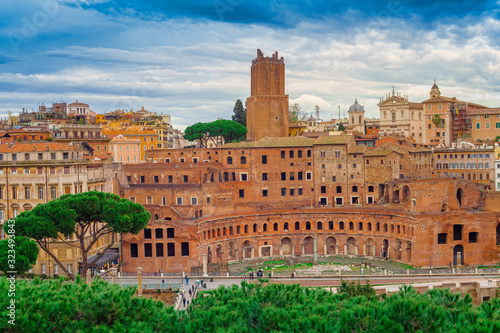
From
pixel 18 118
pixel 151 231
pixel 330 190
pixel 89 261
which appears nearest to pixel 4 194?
pixel 89 261

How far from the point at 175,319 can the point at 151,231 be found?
33.9 meters

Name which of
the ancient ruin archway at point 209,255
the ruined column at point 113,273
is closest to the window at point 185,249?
the ancient ruin archway at point 209,255

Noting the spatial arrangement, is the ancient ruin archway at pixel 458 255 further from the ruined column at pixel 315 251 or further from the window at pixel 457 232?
the ruined column at pixel 315 251

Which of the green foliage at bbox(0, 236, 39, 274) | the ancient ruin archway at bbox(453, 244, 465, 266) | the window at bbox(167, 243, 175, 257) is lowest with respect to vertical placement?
the ancient ruin archway at bbox(453, 244, 465, 266)

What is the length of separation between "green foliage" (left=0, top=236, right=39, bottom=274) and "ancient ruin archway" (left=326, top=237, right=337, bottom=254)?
34780 mm

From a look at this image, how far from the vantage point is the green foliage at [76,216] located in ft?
160

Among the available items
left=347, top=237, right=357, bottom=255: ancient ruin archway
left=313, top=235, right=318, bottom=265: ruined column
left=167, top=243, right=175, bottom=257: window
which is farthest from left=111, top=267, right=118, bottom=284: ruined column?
left=347, top=237, right=357, bottom=255: ancient ruin archway

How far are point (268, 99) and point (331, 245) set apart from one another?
23.8 metres

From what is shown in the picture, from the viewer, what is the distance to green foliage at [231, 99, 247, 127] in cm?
10794

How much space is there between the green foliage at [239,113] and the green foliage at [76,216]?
179 feet

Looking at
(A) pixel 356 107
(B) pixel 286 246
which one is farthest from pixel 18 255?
(A) pixel 356 107

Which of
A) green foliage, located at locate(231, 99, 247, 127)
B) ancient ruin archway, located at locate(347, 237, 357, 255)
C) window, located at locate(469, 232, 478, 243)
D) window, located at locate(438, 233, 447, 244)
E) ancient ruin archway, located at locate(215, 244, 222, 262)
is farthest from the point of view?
green foliage, located at locate(231, 99, 247, 127)

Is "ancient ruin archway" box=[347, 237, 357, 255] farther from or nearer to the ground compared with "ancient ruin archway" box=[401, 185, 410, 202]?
nearer to the ground

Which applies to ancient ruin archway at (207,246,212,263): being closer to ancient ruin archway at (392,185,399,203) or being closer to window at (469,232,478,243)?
ancient ruin archway at (392,185,399,203)
